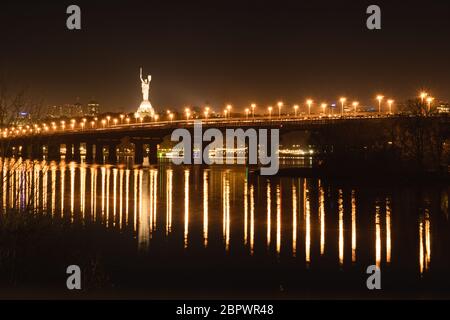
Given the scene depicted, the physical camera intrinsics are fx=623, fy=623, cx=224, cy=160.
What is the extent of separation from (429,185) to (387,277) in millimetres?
44370

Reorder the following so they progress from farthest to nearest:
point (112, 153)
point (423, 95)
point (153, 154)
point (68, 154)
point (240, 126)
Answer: point (68, 154)
point (112, 153)
point (153, 154)
point (240, 126)
point (423, 95)

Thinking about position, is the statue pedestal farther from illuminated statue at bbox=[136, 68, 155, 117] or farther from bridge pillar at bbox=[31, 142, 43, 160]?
bridge pillar at bbox=[31, 142, 43, 160]

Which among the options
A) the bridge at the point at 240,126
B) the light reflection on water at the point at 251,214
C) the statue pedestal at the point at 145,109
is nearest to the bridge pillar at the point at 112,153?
the bridge at the point at 240,126

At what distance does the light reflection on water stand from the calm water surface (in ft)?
0.26

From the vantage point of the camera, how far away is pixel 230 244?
29.4 m

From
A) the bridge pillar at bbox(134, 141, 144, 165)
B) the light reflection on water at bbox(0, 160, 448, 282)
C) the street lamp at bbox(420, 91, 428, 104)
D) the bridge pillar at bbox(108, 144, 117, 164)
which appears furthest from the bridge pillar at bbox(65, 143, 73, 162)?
the street lamp at bbox(420, 91, 428, 104)

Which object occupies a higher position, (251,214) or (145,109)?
(145,109)

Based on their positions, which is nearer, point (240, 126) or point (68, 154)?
point (240, 126)

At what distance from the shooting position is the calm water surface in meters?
21.3

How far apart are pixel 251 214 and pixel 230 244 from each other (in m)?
11.4

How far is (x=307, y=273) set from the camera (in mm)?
23125

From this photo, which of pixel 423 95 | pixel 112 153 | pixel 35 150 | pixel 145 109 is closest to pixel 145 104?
pixel 145 109

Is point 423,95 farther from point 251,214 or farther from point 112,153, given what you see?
point 112,153
